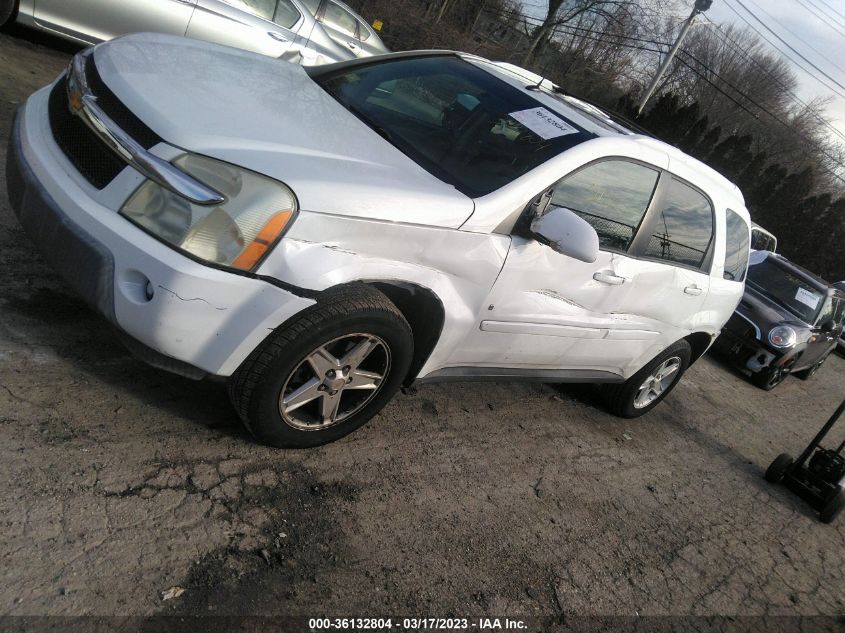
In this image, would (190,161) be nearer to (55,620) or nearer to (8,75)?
(55,620)

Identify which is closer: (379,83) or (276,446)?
(276,446)

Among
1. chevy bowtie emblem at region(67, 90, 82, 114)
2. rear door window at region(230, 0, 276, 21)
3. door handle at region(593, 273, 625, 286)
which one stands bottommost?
chevy bowtie emblem at region(67, 90, 82, 114)

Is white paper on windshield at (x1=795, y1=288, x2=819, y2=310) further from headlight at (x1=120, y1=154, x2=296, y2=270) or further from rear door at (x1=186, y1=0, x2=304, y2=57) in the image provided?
headlight at (x1=120, y1=154, x2=296, y2=270)

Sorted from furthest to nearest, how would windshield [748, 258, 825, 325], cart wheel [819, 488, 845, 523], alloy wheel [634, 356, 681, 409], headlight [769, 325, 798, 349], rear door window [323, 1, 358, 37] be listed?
rear door window [323, 1, 358, 37] < windshield [748, 258, 825, 325] < headlight [769, 325, 798, 349] < alloy wheel [634, 356, 681, 409] < cart wheel [819, 488, 845, 523]

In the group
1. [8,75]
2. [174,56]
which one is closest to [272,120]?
[174,56]

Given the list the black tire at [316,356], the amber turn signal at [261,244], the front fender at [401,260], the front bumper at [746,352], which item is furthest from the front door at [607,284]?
the front bumper at [746,352]

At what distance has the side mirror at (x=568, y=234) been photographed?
2.90m

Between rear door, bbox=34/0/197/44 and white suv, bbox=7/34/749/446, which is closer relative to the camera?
white suv, bbox=7/34/749/446

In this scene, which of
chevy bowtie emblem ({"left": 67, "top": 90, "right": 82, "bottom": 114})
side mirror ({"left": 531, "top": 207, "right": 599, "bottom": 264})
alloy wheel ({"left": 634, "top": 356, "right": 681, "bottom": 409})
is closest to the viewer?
chevy bowtie emblem ({"left": 67, "top": 90, "right": 82, "bottom": 114})

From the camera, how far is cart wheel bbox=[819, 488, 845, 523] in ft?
14.9

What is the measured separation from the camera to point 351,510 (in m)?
2.81

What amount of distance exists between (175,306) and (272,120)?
93 cm

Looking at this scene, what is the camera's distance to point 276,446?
288 centimetres

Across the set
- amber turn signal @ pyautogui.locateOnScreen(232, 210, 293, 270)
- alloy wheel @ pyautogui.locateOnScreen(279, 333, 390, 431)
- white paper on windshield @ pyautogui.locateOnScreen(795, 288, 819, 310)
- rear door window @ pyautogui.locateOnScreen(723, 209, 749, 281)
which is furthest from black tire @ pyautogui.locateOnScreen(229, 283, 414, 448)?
white paper on windshield @ pyautogui.locateOnScreen(795, 288, 819, 310)
